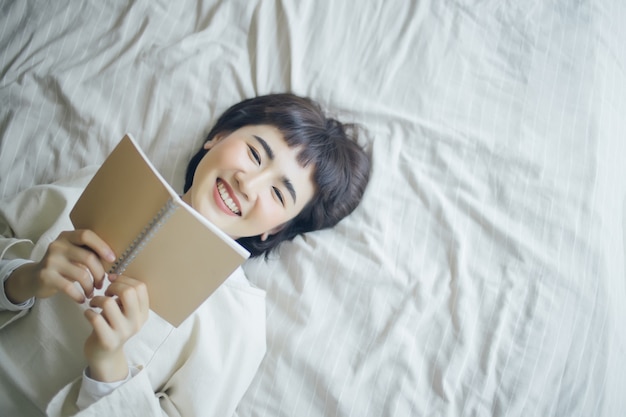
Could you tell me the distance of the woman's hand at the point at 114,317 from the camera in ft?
2.29

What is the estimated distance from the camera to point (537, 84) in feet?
3.74

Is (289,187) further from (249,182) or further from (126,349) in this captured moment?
(126,349)

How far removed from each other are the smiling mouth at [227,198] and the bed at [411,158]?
0.69 feet

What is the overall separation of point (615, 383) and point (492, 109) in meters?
0.56

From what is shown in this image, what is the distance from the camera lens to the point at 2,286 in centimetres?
82

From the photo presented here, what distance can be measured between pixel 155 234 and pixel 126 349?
12.0 inches

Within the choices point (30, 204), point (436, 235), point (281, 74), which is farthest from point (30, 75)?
point (436, 235)

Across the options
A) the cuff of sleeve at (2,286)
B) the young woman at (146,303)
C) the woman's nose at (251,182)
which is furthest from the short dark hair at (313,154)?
the cuff of sleeve at (2,286)

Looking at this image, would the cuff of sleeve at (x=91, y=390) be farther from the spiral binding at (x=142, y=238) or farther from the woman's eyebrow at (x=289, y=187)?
the woman's eyebrow at (x=289, y=187)

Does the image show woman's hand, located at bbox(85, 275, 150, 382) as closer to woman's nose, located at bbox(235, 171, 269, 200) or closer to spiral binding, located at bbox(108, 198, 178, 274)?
spiral binding, located at bbox(108, 198, 178, 274)

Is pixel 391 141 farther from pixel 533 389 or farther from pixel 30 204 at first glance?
pixel 30 204

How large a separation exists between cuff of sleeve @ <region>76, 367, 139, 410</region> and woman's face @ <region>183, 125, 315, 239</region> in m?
0.28

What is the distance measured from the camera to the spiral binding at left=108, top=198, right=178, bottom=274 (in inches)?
24.9

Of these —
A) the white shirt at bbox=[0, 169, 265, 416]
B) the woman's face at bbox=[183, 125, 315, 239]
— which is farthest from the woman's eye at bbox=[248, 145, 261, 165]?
the white shirt at bbox=[0, 169, 265, 416]
